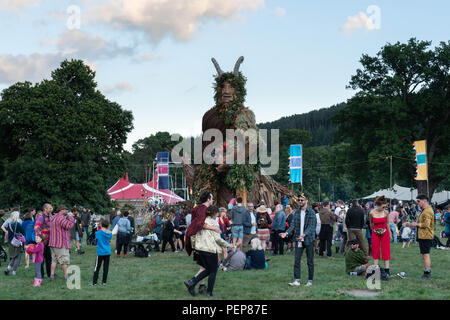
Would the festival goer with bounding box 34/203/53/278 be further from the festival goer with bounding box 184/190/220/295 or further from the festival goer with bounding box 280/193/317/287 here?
the festival goer with bounding box 280/193/317/287

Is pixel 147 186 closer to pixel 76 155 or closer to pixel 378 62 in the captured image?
pixel 76 155

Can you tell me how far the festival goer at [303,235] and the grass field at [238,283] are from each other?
0.36 meters

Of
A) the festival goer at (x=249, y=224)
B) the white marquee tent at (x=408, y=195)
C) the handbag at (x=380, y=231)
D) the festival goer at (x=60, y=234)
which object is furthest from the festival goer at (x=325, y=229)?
the white marquee tent at (x=408, y=195)

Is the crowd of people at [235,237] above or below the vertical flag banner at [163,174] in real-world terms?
below

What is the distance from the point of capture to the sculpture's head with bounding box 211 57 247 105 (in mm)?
21328

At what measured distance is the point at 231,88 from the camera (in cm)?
2142

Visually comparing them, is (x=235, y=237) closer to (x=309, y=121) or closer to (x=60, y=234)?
(x=60, y=234)

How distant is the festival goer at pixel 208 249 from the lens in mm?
8852

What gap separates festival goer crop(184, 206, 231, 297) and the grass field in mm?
343

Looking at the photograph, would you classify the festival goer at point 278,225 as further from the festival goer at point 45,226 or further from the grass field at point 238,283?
the festival goer at point 45,226

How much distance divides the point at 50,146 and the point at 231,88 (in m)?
15.0

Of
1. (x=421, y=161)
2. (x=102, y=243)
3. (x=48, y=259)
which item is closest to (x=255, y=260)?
(x=102, y=243)
